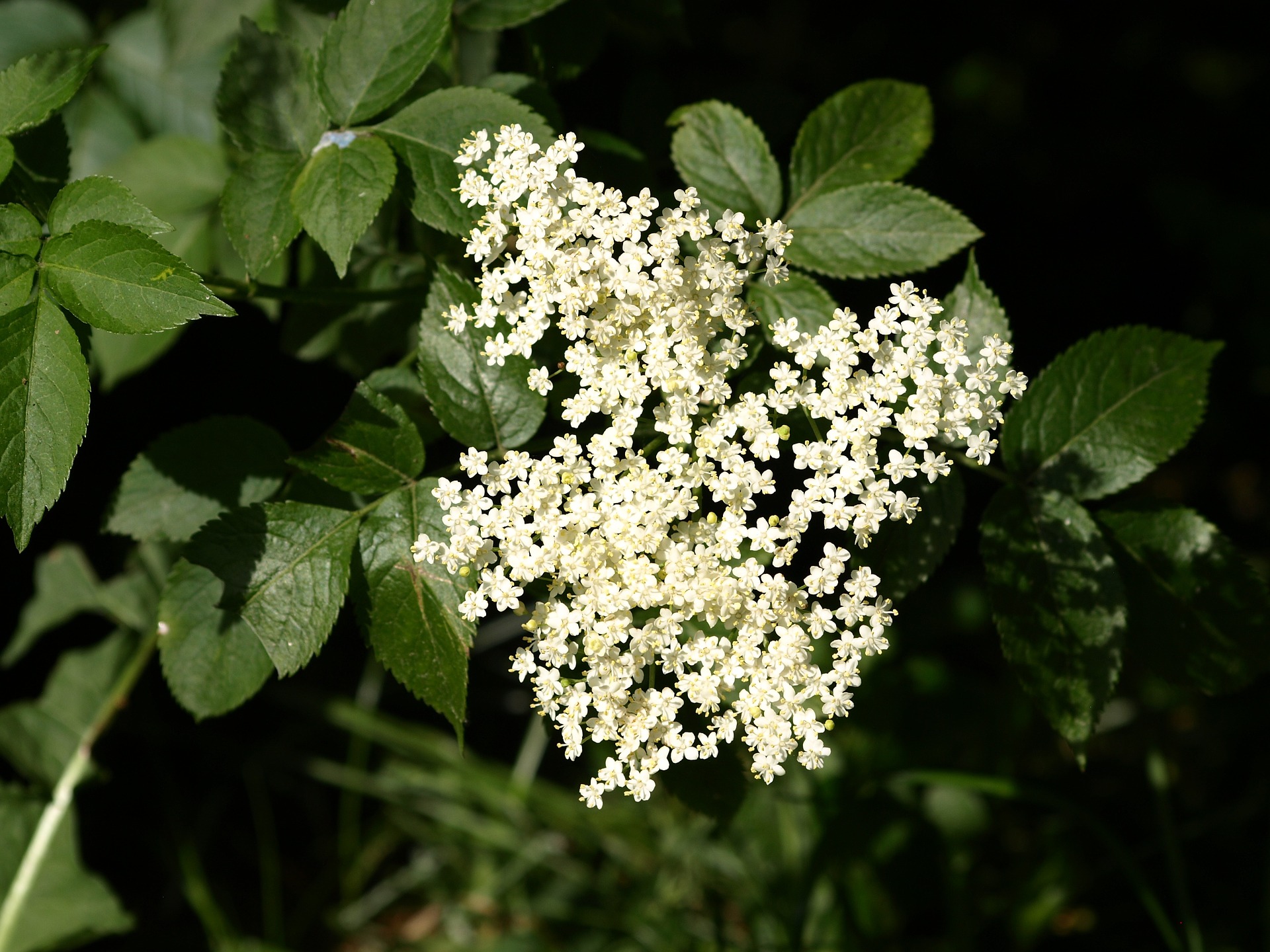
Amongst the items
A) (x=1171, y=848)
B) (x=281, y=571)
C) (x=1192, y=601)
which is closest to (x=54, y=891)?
(x=281, y=571)

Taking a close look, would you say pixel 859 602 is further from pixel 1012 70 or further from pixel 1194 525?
pixel 1012 70

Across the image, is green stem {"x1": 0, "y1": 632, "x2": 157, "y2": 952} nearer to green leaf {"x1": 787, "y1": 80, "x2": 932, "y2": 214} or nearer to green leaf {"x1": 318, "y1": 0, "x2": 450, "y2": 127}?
green leaf {"x1": 318, "y1": 0, "x2": 450, "y2": 127}

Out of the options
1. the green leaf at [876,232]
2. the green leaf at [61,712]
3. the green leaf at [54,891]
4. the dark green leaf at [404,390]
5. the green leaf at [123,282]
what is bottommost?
the green leaf at [54,891]

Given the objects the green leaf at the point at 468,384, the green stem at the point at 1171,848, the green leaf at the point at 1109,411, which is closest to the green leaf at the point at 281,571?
the green leaf at the point at 468,384

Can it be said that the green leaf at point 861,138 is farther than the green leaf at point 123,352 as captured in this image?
No

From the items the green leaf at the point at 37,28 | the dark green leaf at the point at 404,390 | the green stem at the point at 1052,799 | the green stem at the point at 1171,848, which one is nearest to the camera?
the dark green leaf at the point at 404,390

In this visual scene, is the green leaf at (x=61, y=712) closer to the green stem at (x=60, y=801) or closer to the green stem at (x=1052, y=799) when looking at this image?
the green stem at (x=60, y=801)

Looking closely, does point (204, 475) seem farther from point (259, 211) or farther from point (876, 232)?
point (876, 232)
